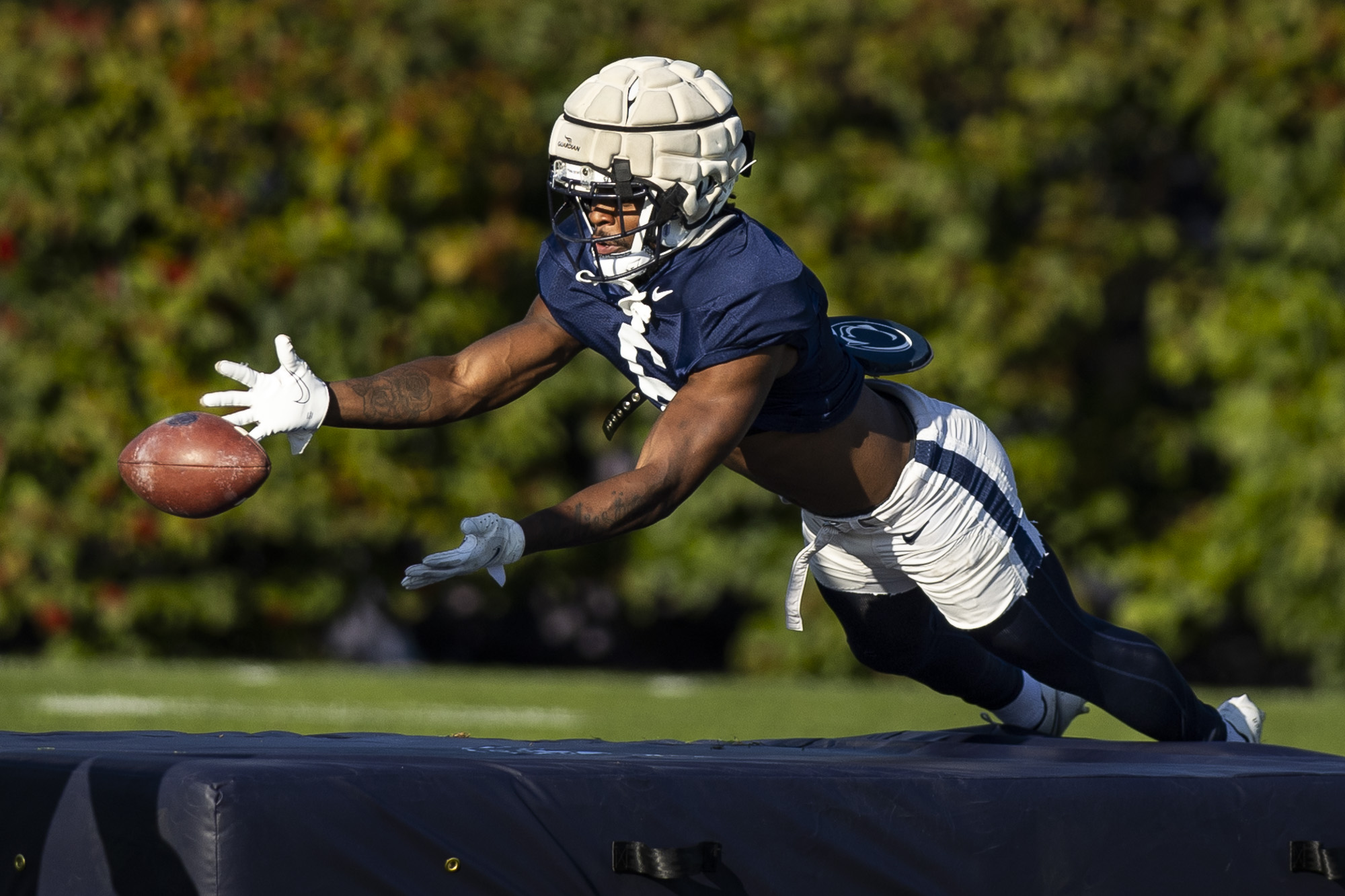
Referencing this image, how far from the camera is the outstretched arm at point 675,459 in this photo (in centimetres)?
281

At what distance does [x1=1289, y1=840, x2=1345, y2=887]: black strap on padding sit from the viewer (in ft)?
10.0

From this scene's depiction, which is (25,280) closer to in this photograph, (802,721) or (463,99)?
(463,99)

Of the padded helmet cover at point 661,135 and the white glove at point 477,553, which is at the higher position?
the padded helmet cover at point 661,135

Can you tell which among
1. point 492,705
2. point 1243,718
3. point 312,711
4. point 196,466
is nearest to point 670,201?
point 196,466

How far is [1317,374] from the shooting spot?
26.6 ft

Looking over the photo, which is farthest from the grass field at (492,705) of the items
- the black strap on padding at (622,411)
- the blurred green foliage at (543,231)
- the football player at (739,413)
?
the black strap on padding at (622,411)

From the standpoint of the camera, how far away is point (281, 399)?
307 centimetres

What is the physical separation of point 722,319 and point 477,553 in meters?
0.66

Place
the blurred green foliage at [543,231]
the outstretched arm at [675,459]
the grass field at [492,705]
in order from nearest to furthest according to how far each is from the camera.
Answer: the outstretched arm at [675,459] < the grass field at [492,705] < the blurred green foliage at [543,231]

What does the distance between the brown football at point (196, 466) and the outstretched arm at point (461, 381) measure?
22 centimetres

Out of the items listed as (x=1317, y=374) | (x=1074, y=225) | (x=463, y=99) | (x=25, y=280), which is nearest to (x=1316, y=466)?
(x=1317, y=374)

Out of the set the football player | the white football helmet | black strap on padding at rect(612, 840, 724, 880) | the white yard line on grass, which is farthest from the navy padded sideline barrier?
the white yard line on grass

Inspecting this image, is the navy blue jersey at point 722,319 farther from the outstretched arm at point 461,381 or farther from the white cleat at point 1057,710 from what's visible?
the white cleat at point 1057,710

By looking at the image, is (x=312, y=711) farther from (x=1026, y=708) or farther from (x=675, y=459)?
(x=675, y=459)
